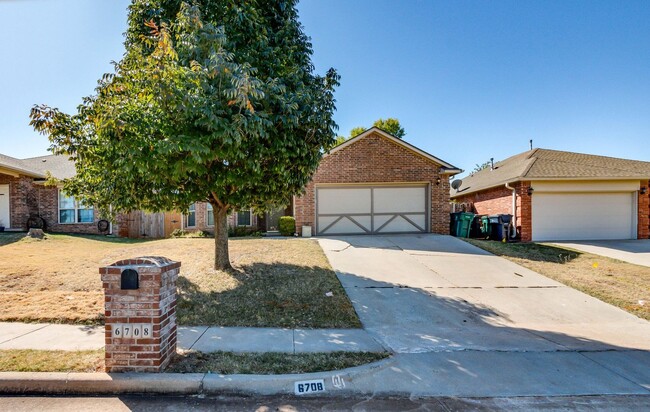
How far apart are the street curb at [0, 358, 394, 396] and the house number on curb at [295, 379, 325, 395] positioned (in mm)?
47

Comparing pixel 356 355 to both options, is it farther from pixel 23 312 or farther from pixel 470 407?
pixel 23 312

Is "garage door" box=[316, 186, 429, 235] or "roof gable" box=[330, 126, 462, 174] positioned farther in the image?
"garage door" box=[316, 186, 429, 235]

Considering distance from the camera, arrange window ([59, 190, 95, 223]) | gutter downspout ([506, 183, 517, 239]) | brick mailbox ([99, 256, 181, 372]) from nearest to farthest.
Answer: brick mailbox ([99, 256, 181, 372]) < gutter downspout ([506, 183, 517, 239]) < window ([59, 190, 95, 223])

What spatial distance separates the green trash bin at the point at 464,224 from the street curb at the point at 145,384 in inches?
486

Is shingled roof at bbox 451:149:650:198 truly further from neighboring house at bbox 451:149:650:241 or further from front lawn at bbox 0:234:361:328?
front lawn at bbox 0:234:361:328

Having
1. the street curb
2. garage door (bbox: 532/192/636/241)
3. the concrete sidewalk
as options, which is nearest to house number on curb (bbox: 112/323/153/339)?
the street curb

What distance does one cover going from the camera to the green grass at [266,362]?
3381 millimetres

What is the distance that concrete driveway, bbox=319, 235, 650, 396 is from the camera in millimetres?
3465

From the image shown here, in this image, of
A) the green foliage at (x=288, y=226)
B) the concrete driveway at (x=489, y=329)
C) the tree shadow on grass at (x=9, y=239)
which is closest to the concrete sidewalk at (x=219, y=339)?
the concrete driveway at (x=489, y=329)

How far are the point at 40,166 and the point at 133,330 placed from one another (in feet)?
64.0

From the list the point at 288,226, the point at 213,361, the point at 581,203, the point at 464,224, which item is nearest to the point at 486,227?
the point at 464,224

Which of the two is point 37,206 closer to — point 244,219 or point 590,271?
point 244,219

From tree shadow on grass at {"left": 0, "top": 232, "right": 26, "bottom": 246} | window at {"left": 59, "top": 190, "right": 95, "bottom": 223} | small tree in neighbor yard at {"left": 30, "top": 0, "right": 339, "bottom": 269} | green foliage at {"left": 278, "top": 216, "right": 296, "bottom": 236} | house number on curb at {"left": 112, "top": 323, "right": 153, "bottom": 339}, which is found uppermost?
small tree in neighbor yard at {"left": 30, "top": 0, "right": 339, "bottom": 269}

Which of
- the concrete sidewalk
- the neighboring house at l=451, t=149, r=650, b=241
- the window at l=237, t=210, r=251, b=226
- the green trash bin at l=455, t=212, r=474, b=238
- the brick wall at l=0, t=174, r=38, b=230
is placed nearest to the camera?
the concrete sidewalk
